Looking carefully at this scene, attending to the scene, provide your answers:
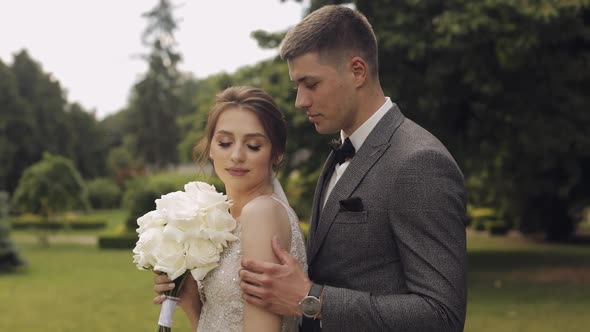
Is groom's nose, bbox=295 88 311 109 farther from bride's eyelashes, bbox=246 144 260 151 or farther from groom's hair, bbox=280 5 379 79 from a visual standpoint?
bride's eyelashes, bbox=246 144 260 151

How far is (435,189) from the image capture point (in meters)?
2.60

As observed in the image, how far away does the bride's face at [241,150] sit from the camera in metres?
3.12

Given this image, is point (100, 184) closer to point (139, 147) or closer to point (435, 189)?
point (139, 147)

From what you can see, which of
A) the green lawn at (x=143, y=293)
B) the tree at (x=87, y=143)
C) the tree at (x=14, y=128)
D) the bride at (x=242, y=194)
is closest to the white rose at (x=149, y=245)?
the bride at (x=242, y=194)

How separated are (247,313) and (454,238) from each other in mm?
871

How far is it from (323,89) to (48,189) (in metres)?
27.6

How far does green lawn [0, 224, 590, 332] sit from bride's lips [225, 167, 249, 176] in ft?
31.7

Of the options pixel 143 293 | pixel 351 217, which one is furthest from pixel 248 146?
pixel 143 293

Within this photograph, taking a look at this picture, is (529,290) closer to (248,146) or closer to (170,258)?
(248,146)

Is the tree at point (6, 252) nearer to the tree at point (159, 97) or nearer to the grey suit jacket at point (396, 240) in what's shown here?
the grey suit jacket at point (396, 240)

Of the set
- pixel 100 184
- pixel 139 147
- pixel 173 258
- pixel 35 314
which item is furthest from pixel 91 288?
pixel 139 147

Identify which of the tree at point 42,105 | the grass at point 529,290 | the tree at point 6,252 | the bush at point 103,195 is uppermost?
the tree at point 42,105

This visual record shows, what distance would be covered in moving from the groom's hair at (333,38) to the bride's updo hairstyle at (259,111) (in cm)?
33

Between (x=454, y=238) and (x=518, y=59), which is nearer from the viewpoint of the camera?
(x=454, y=238)
